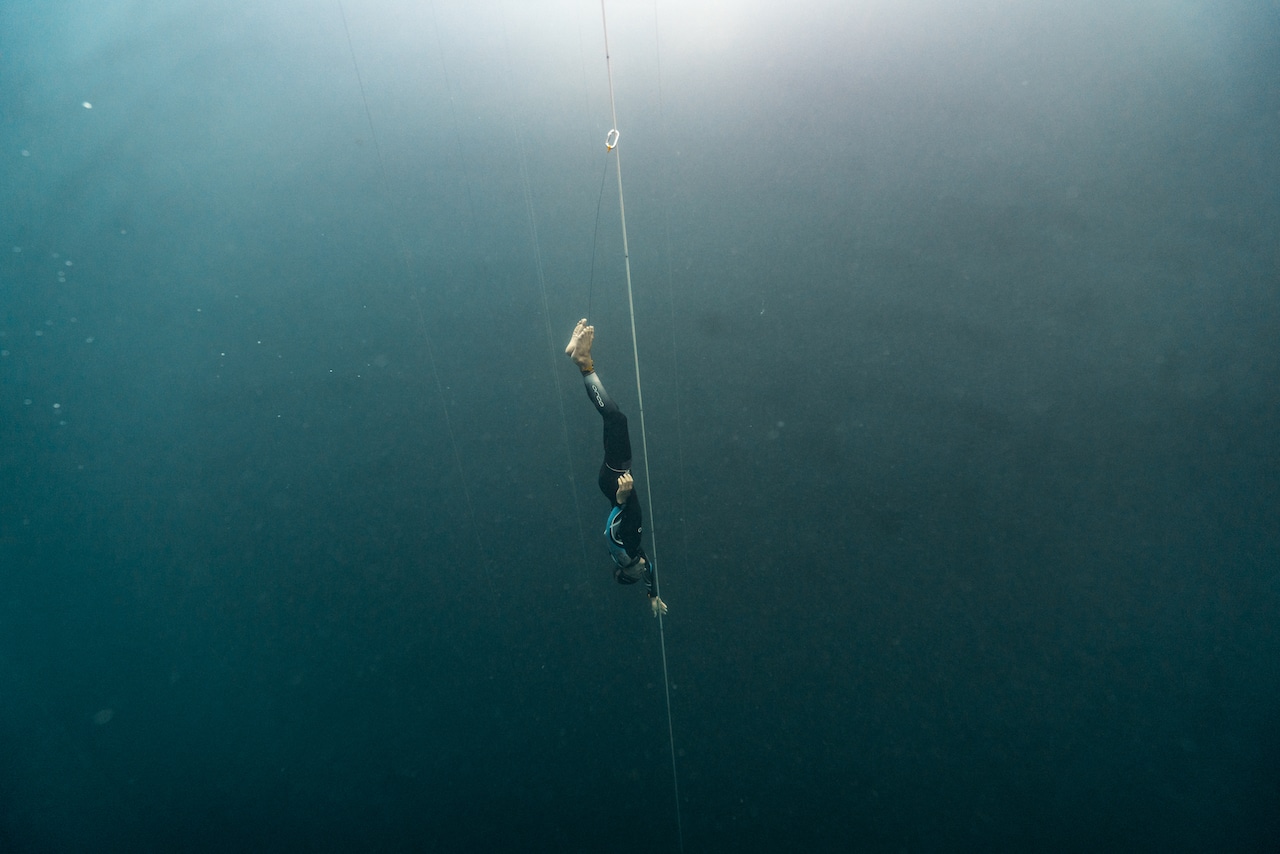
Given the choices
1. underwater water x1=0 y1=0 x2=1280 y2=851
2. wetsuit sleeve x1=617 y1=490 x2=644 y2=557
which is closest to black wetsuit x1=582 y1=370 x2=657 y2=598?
wetsuit sleeve x1=617 y1=490 x2=644 y2=557

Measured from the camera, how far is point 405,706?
3.14 metres

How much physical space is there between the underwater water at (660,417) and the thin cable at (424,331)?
0.08 ft

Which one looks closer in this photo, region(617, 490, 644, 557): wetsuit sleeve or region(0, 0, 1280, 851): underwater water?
region(617, 490, 644, 557): wetsuit sleeve

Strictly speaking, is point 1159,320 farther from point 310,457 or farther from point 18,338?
point 18,338

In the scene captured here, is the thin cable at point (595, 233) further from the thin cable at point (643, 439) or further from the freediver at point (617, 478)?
the freediver at point (617, 478)

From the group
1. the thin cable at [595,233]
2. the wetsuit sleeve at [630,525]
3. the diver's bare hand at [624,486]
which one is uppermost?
the thin cable at [595,233]

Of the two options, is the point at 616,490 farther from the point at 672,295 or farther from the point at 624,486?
the point at 672,295

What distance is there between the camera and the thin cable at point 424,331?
2600mm

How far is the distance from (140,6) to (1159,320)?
5044mm

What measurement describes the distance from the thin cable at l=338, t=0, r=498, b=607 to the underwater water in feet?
0.08

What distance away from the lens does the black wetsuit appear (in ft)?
7.34

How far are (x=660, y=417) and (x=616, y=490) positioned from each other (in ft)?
1.98

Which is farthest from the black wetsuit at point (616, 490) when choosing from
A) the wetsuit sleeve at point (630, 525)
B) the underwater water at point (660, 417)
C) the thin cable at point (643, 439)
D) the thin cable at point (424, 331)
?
the thin cable at point (424, 331)

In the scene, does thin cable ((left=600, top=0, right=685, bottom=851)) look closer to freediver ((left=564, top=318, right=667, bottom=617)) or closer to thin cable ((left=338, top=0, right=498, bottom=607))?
freediver ((left=564, top=318, right=667, bottom=617))
